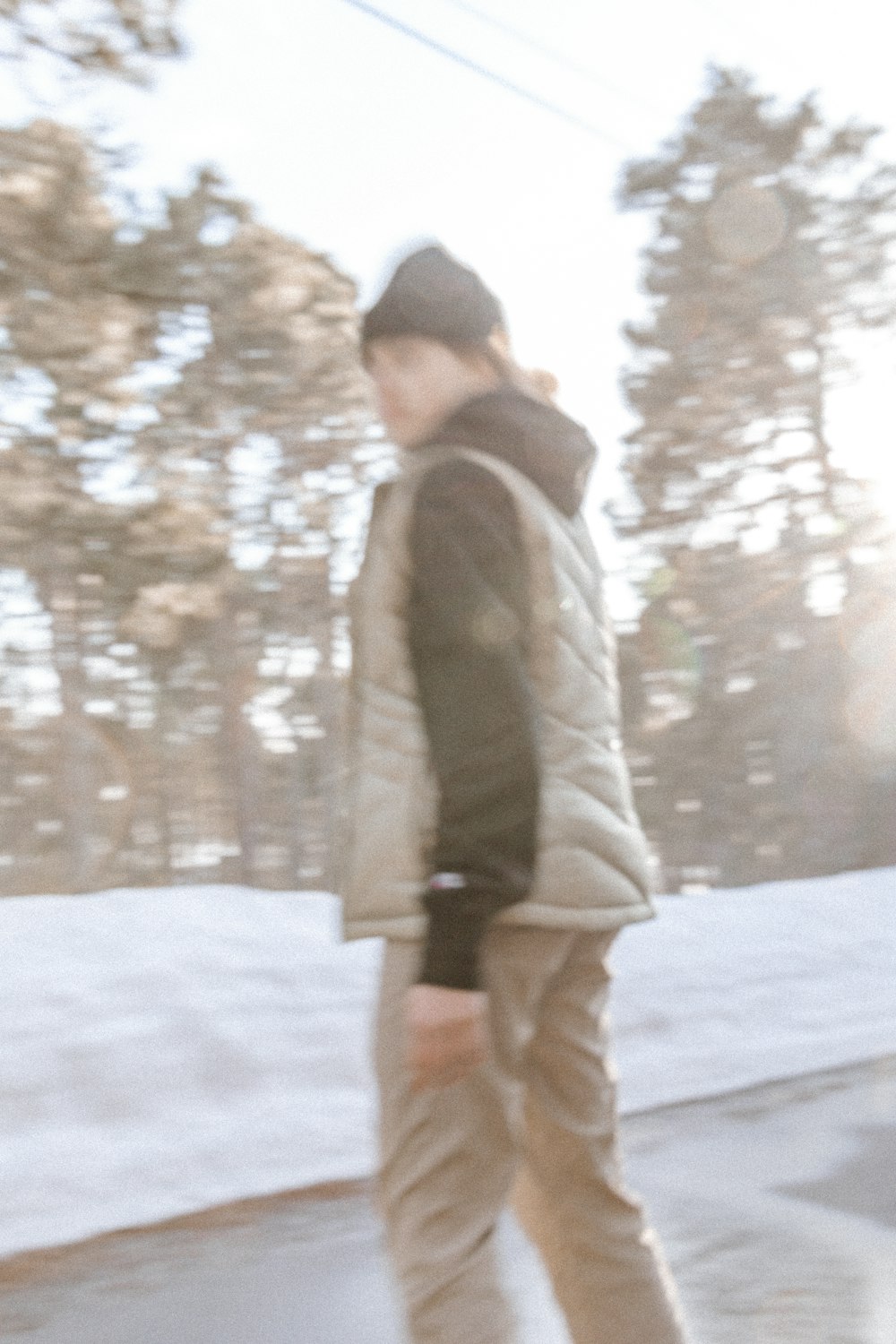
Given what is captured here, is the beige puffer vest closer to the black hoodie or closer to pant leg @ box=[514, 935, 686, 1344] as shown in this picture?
the black hoodie

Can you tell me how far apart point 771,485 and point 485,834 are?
70.3 feet

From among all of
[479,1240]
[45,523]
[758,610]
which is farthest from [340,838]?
[758,610]

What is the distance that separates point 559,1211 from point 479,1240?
0.75 ft

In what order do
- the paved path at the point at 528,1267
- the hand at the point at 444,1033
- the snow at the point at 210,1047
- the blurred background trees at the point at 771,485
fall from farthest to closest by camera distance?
the blurred background trees at the point at 771,485 → the snow at the point at 210,1047 → the paved path at the point at 528,1267 → the hand at the point at 444,1033

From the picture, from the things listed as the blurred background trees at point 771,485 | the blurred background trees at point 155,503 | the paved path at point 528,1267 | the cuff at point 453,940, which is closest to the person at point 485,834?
the cuff at point 453,940

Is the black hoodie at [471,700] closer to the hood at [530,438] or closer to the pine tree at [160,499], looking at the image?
the hood at [530,438]

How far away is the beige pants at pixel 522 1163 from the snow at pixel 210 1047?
1.87 meters

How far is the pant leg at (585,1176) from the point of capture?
6.24 feet

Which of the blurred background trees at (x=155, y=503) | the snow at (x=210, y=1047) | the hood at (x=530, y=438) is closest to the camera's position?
the hood at (x=530, y=438)

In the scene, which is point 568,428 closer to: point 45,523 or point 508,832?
point 508,832

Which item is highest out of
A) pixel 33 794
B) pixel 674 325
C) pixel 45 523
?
pixel 674 325

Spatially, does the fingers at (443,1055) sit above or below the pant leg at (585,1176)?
above

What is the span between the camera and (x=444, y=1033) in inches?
64.7

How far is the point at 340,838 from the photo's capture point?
6.13 ft
